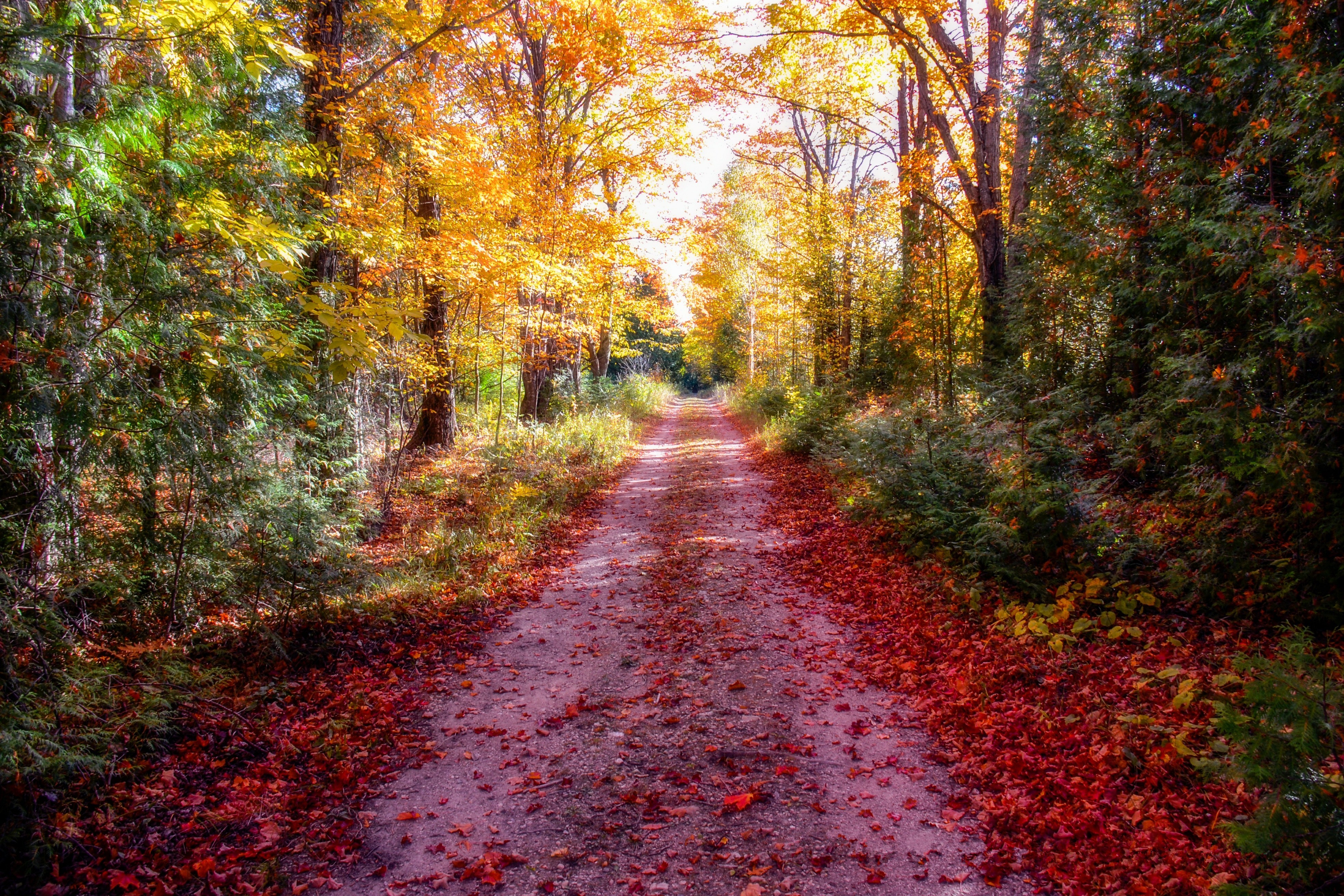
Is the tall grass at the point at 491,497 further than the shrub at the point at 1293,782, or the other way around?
the tall grass at the point at 491,497

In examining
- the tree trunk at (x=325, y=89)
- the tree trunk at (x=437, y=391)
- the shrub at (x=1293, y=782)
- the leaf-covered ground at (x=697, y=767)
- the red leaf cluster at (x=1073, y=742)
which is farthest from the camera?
the tree trunk at (x=437, y=391)

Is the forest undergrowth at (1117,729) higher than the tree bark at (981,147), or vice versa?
the tree bark at (981,147)

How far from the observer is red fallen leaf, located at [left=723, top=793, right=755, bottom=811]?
3.64m

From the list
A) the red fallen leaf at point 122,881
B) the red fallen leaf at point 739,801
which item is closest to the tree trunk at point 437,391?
the red fallen leaf at point 122,881

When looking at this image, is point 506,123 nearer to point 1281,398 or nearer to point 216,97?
point 216,97

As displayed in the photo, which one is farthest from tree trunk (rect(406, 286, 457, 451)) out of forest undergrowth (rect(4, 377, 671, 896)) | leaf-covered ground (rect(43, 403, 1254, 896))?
leaf-covered ground (rect(43, 403, 1254, 896))

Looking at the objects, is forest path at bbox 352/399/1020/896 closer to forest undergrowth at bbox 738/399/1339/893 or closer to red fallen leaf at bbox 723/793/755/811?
red fallen leaf at bbox 723/793/755/811

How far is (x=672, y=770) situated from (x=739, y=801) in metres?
0.55

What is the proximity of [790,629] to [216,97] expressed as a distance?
22.6 ft

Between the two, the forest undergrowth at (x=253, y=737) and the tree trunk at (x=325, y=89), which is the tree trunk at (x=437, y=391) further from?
the forest undergrowth at (x=253, y=737)

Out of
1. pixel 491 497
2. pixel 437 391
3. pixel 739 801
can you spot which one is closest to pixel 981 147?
pixel 437 391

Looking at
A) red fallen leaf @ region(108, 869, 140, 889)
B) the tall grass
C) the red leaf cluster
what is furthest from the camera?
the tall grass

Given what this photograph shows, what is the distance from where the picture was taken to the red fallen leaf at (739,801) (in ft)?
11.9

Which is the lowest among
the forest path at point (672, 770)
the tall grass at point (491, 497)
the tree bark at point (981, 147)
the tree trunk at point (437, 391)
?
the forest path at point (672, 770)
